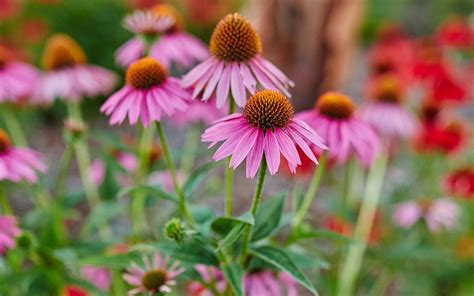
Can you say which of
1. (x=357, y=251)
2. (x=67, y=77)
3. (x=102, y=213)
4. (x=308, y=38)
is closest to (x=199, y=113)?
(x=102, y=213)

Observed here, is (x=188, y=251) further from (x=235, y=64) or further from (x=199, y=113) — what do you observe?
(x=199, y=113)

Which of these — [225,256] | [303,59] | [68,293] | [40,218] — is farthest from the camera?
[303,59]

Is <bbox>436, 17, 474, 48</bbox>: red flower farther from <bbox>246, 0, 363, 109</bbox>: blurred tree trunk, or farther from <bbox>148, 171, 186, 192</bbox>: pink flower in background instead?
<bbox>148, 171, 186, 192</bbox>: pink flower in background

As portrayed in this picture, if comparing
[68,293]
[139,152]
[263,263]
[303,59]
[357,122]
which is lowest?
[68,293]

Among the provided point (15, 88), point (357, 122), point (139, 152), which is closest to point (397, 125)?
point (357, 122)

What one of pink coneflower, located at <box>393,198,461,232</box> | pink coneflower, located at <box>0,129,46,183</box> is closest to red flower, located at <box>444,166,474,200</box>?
pink coneflower, located at <box>393,198,461,232</box>

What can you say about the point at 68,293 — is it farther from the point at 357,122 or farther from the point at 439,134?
the point at 439,134
